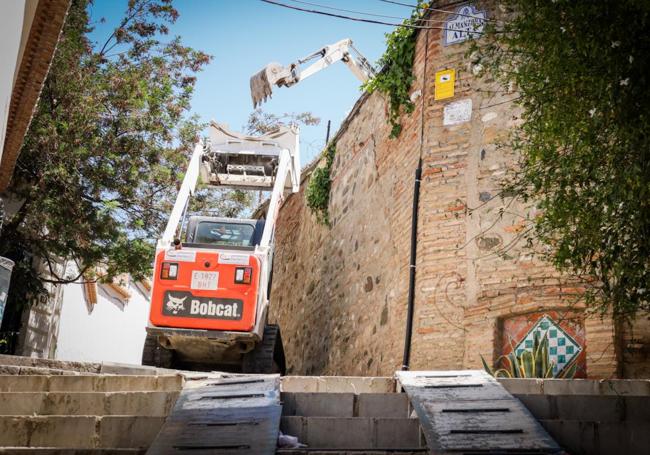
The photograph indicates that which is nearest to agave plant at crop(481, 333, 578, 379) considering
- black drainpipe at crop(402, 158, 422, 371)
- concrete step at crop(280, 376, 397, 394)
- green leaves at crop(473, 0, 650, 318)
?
black drainpipe at crop(402, 158, 422, 371)

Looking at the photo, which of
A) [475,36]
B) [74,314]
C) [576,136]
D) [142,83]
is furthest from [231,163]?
[74,314]

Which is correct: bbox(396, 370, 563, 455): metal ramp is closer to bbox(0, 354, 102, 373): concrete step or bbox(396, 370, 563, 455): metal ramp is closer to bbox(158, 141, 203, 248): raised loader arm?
bbox(0, 354, 102, 373): concrete step

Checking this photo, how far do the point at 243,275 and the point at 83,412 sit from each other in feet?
13.7

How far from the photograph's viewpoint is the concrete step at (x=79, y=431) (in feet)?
16.1

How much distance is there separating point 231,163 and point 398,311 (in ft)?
12.4

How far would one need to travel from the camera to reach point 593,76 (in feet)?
18.4

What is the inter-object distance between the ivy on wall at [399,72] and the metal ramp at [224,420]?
5704 millimetres

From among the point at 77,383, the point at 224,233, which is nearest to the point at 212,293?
the point at 224,233

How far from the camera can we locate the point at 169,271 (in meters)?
9.55

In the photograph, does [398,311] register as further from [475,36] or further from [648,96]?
[648,96]

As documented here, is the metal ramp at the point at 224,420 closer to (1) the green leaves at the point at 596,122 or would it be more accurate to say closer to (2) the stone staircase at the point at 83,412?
(2) the stone staircase at the point at 83,412

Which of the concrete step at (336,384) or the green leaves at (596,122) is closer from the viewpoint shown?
the green leaves at (596,122)

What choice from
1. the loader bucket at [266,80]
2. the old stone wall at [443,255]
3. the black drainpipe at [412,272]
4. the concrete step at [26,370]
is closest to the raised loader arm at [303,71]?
the loader bucket at [266,80]

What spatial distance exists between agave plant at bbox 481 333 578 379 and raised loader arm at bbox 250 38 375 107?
26.3ft
